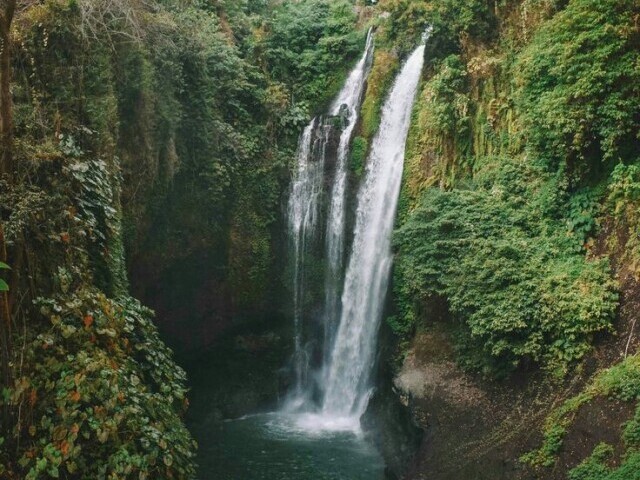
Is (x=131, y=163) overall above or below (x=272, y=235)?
above

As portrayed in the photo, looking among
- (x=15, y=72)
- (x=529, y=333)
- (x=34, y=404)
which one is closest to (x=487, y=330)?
(x=529, y=333)

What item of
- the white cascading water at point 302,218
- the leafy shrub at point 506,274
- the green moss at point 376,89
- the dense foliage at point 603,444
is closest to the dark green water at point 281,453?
the white cascading water at point 302,218

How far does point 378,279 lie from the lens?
41.7 ft

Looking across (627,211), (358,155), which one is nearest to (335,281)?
(358,155)

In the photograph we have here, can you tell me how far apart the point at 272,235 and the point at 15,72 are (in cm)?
699

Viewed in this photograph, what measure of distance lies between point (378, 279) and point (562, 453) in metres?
6.02

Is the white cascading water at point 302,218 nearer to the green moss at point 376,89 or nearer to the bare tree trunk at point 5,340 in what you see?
the green moss at point 376,89

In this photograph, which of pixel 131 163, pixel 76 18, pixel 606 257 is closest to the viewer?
pixel 606 257

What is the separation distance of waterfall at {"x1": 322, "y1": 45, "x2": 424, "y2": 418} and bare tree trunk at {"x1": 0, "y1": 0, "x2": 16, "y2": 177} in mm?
8529

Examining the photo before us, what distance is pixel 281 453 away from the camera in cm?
1111

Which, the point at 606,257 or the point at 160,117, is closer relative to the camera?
the point at 606,257

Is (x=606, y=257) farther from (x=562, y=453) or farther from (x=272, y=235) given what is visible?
(x=272, y=235)

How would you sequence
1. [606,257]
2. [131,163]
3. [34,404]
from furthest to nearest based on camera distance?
[131,163]
[606,257]
[34,404]

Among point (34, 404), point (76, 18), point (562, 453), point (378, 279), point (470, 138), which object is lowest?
point (562, 453)
